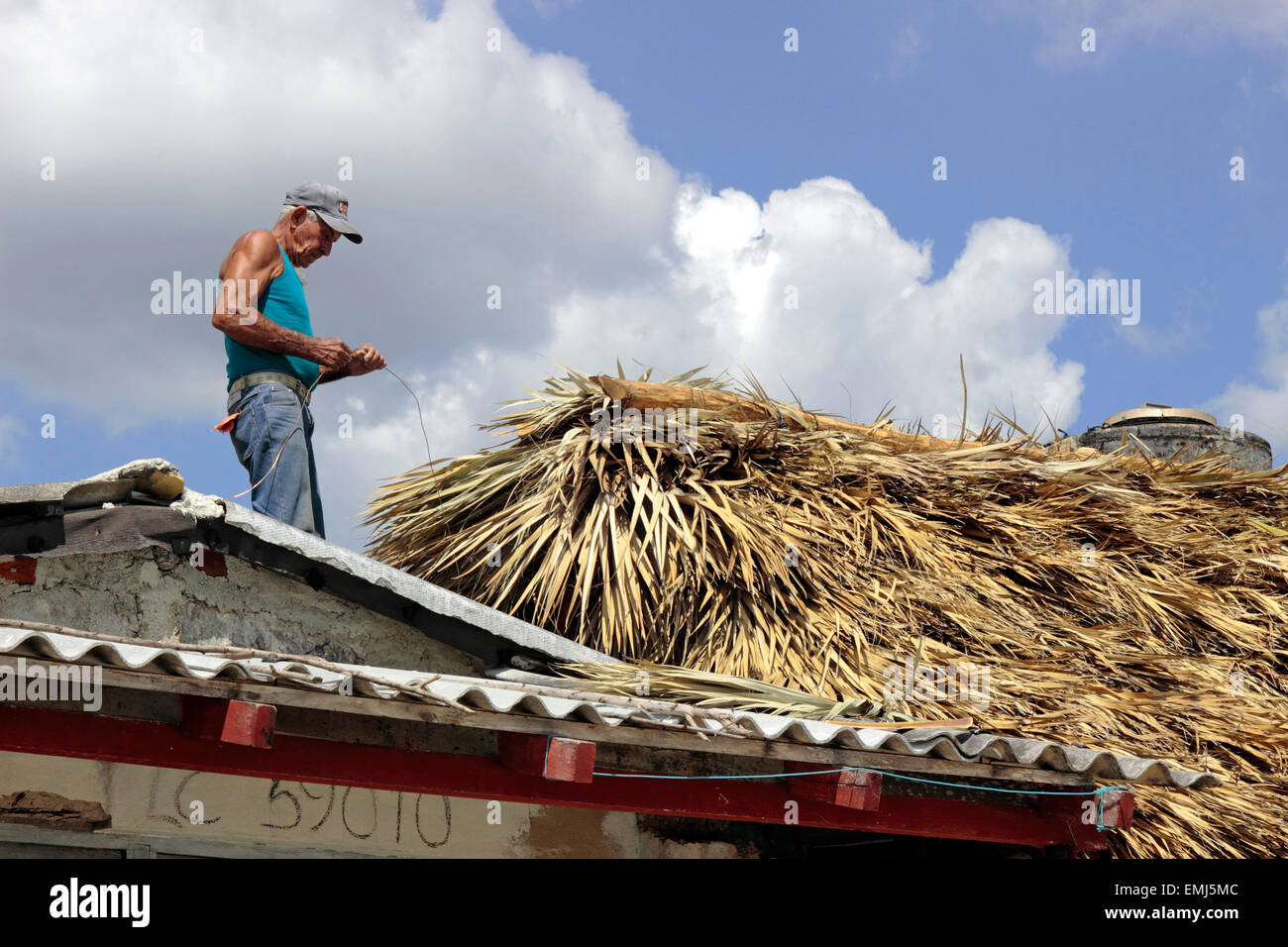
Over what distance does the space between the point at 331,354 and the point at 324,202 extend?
2.05 feet

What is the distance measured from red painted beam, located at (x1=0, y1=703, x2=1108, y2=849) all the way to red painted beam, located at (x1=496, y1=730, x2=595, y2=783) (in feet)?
0.47

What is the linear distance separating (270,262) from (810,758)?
2.75 meters

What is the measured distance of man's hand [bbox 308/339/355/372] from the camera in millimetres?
4668

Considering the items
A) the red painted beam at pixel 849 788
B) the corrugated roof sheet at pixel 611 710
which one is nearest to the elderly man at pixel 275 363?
the corrugated roof sheet at pixel 611 710

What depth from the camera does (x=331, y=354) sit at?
4.71 meters

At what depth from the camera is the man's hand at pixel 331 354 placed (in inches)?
184

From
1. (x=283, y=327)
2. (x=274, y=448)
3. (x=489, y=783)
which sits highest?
→ (x=283, y=327)

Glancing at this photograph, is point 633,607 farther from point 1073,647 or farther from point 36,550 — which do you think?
point 36,550

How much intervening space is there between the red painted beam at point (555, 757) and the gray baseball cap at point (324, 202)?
2445 millimetres

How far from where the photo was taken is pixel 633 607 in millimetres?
4754

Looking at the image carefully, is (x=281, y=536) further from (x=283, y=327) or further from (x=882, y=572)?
(x=882, y=572)

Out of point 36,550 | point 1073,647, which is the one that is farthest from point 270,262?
point 1073,647

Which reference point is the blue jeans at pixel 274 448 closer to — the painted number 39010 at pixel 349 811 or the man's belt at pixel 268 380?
the man's belt at pixel 268 380

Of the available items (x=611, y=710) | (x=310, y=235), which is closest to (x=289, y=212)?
(x=310, y=235)
